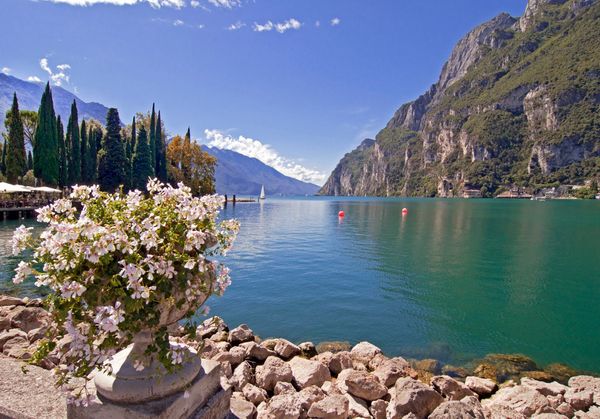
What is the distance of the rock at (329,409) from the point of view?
5.20 metres

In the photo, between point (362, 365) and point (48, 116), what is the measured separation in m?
59.8

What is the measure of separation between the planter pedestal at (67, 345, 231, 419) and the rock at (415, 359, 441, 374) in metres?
7.15

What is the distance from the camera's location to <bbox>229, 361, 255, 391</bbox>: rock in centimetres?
628

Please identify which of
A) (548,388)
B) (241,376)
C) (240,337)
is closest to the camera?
(241,376)

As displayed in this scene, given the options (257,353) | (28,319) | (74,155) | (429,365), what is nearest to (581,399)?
(429,365)

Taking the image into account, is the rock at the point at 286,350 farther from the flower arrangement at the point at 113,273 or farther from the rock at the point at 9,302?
the rock at the point at 9,302

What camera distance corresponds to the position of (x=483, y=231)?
39.9 metres

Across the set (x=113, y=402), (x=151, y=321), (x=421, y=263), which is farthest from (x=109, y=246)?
(x=421, y=263)

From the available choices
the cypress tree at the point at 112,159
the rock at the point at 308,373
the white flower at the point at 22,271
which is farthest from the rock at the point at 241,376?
the cypress tree at the point at 112,159

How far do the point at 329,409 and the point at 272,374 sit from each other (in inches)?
64.3

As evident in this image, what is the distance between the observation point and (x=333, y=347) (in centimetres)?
1002

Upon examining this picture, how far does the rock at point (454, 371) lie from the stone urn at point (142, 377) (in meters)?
7.72

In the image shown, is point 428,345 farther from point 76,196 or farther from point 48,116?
point 48,116

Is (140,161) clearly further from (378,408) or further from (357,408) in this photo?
(378,408)
